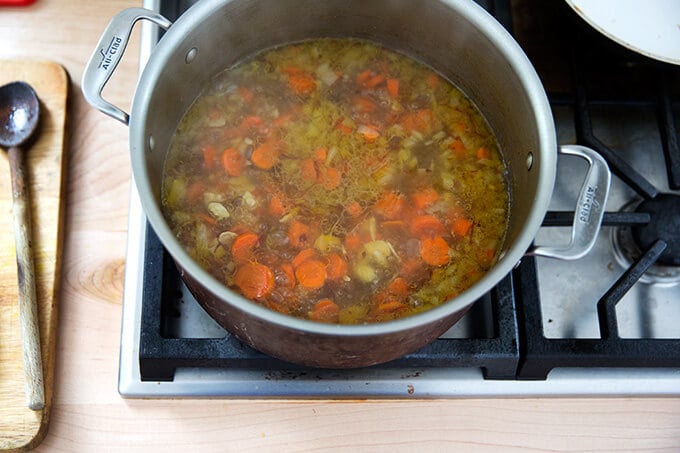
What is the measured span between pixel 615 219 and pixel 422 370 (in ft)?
1.26

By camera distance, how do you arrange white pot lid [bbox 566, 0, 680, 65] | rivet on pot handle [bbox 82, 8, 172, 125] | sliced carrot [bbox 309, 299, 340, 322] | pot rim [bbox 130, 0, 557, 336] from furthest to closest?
white pot lid [bbox 566, 0, 680, 65] < sliced carrot [bbox 309, 299, 340, 322] < rivet on pot handle [bbox 82, 8, 172, 125] < pot rim [bbox 130, 0, 557, 336]

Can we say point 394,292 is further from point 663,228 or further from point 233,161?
point 663,228

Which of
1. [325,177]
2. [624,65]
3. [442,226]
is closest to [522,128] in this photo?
[442,226]

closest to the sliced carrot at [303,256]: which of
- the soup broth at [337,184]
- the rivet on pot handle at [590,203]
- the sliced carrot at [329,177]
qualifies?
the soup broth at [337,184]

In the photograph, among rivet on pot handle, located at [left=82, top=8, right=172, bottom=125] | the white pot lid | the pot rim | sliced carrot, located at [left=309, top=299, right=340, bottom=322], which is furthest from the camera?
the white pot lid

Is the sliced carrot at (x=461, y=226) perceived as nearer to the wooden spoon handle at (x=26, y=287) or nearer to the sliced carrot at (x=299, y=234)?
the sliced carrot at (x=299, y=234)

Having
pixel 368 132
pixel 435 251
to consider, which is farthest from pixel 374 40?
pixel 435 251

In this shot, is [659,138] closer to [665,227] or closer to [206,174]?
[665,227]

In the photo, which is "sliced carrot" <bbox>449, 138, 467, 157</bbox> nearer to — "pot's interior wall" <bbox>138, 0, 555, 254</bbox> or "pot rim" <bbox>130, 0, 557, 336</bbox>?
"pot's interior wall" <bbox>138, 0, 555, 254</bbox>

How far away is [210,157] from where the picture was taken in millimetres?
1138

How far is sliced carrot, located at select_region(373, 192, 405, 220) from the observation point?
3.69 ft

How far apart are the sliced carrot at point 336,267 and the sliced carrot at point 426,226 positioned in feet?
0.39

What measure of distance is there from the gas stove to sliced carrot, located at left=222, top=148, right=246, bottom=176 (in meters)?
0.17

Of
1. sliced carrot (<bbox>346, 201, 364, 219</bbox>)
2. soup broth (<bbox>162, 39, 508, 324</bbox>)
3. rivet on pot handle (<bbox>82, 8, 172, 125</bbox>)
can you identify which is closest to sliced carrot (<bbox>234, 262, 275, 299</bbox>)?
soup broth (<bbox>162, 39, 508, 324</bbox>)
